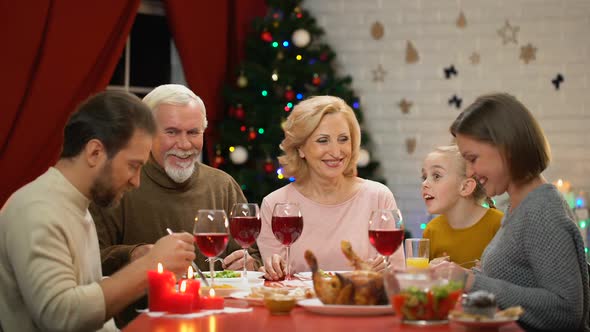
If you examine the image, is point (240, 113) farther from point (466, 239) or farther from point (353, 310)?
point (353, 310)

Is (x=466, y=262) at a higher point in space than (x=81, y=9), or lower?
lower

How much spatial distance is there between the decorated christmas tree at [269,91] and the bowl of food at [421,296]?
417 centimetres

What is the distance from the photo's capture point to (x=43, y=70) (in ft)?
17.0

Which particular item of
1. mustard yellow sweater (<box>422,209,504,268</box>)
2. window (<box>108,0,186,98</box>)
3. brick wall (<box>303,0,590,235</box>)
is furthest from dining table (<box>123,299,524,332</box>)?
brick wall (<box>303,0,590,235</box>)

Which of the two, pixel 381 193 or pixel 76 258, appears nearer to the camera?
pixel 76 258

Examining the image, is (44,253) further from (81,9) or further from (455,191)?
(81,9)

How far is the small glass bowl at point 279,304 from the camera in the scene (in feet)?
6.82

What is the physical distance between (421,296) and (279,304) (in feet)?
1.24

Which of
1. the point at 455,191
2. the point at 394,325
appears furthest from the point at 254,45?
the point at 394,325

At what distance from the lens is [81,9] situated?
540cm

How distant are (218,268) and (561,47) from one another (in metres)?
4.32

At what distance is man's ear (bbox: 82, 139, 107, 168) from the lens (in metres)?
2.31

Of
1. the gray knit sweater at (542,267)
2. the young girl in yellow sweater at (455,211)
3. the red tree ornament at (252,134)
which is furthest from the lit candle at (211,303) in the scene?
the red tree ornament at (252,134)

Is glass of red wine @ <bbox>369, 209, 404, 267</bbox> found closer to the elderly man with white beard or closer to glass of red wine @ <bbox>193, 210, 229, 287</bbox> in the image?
glass of red wine @ <bbox>193, 210, 229, 287</bbox>
